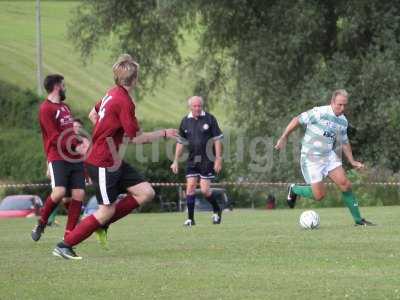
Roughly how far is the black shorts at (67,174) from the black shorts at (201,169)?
15.7ft

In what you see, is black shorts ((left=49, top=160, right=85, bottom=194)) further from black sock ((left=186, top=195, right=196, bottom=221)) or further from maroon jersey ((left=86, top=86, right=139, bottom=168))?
black sock ((left=186, top=195, right=196, bottom=221))

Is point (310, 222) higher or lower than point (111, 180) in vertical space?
lower

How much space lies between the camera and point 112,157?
37.4ft

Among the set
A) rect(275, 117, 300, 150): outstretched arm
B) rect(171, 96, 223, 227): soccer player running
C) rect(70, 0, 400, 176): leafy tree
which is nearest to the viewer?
rect(275, 117, 300, 150): outstretched arm

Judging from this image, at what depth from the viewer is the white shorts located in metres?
16.0

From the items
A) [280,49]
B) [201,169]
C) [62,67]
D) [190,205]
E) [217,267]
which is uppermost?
[62,67]

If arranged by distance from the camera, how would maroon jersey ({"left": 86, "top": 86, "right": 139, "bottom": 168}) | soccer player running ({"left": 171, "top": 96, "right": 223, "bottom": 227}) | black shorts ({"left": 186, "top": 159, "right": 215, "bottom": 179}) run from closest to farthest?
maroon jersey ({"left": 86, "top": 86, "right": 139, "bottom": 168})
soccer player running ({"left": 171, "top": 96, "right": 223, "bottom": 227})
black shorts ({"left": 186, "top": 159, "right": 215, "bottom": 179})

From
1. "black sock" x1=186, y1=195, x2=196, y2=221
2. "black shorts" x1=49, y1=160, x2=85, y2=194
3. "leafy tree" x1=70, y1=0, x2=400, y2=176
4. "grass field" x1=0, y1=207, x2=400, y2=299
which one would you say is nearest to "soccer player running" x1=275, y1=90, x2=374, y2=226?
"grass field" x1=0, y1=207, x2=400, y2=299

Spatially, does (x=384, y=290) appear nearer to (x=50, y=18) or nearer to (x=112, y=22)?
(x=112, y=22)

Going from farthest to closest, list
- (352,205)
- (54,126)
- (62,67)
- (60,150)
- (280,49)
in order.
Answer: (62,67) → (280,49) → (352,205) → (60,150) → (54,126)

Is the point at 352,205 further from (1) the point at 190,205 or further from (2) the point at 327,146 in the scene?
(1) the point at 190,205

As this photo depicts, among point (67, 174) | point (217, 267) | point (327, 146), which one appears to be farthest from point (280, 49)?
point (217, 267)

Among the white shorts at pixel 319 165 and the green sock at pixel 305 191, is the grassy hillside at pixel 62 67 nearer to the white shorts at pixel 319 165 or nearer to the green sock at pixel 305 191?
the green sock at pixel 305 191

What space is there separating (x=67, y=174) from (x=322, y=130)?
3927 mm
